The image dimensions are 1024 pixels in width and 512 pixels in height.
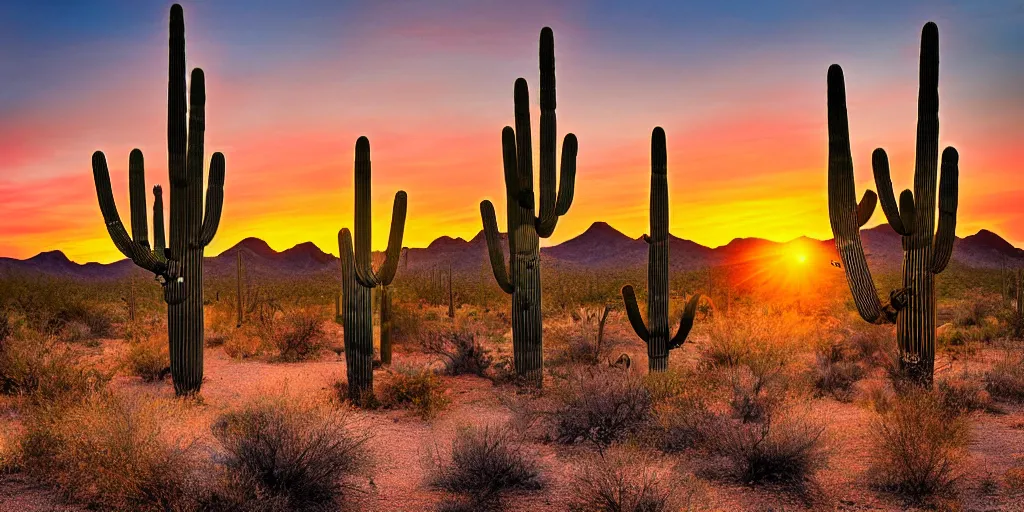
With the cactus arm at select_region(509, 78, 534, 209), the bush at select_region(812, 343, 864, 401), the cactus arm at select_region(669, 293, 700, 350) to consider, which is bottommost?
the bush at select_region(812, 343, 864, 401)

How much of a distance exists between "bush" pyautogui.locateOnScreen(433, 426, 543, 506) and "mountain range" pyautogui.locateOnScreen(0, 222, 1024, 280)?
Result: 100128 mm

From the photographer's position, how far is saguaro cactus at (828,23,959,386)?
541 inches

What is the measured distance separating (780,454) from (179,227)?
1086 cm

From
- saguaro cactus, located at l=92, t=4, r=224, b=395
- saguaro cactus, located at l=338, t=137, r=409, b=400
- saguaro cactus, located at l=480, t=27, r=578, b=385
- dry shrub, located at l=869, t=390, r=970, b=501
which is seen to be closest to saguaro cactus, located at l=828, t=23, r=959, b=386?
dry shrub, located at l=869, t=390, r=970, b=501

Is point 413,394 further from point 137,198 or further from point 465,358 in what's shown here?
point 137,198

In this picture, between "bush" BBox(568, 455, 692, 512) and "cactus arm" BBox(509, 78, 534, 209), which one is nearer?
"bush" BBox(568, 455, 692, 512)

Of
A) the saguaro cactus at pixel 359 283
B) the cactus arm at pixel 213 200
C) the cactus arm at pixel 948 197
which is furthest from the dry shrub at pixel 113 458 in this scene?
the cactus arm at pixel 948 197

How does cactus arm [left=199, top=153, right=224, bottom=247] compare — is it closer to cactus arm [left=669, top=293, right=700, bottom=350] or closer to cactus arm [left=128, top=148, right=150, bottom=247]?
cactus arm [left=128, top=148, right=150, bottom=247]

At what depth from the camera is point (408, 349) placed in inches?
838

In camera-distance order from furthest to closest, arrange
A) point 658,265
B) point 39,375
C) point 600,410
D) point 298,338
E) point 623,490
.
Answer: point 298,338 → point 658,265 → point 39,375 → point 600,410 → point 623,490

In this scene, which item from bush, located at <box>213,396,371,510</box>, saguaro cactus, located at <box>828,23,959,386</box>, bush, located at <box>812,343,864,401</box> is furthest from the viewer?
bush, located at <box>812,343,864,401</box>

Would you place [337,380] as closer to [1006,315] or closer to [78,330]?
[78,330]

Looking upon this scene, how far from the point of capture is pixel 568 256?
140m

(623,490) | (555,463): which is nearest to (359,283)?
(555,463)
